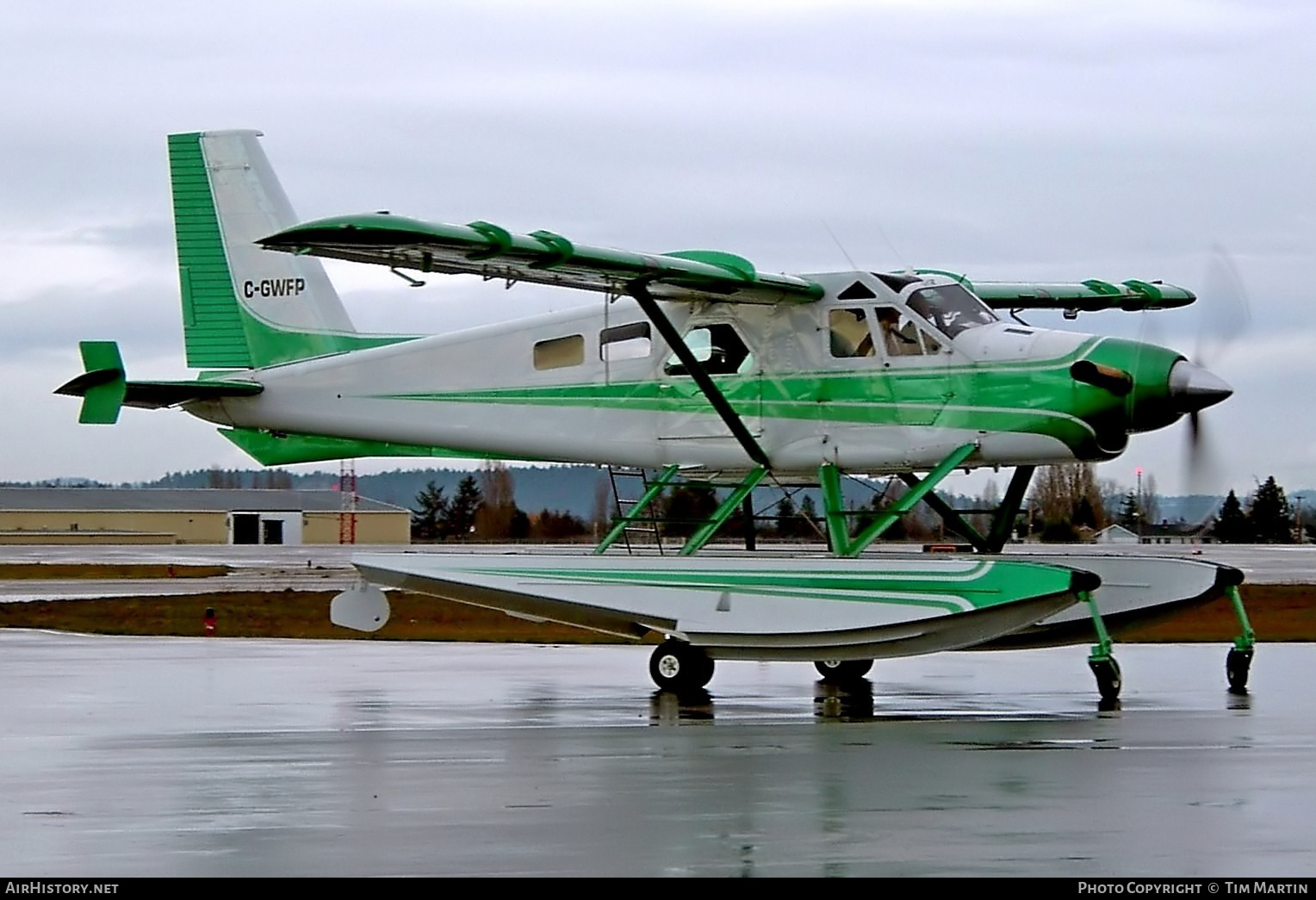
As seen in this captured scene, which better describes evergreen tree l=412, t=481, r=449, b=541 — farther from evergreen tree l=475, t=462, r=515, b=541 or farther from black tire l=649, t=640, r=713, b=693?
black tire l=649, t=640, r=713, b=693

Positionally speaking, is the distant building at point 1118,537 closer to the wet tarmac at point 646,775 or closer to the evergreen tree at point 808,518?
the evergreen tree at point 808,518

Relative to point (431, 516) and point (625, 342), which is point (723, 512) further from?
point (431, 516)

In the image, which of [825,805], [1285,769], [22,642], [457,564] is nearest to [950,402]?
[457,564]

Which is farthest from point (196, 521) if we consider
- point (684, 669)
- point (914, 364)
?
point (914, 364)

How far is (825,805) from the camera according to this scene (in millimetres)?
9219

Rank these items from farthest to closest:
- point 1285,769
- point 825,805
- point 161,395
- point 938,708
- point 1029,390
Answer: point 161,395
point 1029,390
point 938,708
point 1285,769
point 825,805

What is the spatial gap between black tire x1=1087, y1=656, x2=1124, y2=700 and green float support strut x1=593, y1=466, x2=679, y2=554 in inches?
188

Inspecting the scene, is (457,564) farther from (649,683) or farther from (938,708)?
(938,708)

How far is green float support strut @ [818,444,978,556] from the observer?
16203mm

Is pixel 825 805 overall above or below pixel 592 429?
below

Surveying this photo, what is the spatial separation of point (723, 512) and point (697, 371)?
4.32 ft

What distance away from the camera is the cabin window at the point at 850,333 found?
1675cm

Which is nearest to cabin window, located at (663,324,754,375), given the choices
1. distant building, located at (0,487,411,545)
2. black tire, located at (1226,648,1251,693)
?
black tire, located at (1226,648,1251,693)

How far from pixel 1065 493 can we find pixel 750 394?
4.90 m
